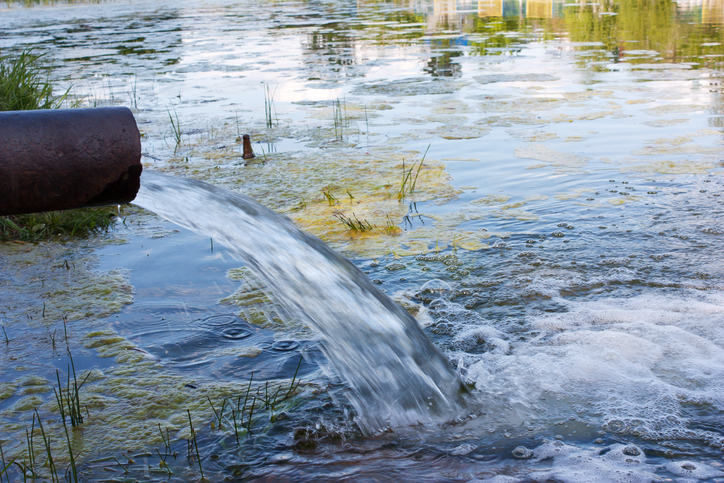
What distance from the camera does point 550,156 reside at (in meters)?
4.63

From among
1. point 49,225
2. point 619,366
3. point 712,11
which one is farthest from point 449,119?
point 712,11

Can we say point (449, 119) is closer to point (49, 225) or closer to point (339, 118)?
point (339, 118)

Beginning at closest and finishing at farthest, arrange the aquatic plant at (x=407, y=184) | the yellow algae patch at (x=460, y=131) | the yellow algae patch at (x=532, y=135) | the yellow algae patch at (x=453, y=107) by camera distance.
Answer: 1. the aquatic plant at (x=407, y=184)
2. the yellow algae patch at (x=532, y=135)
3. the yellow algae patch at (x=460, y=131)
4. the yellow algae patch at (x=453, y=107)

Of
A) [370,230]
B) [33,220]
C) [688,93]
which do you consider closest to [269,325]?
[370,230]

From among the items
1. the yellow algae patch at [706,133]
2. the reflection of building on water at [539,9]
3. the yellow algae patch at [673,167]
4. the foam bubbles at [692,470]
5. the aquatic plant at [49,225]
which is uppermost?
the reflection of building on water at [539,9]

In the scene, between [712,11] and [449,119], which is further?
[712,11]

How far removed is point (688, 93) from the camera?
20.6 feet

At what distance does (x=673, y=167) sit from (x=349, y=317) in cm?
A: 298

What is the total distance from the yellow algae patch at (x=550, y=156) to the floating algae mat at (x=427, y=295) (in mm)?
26

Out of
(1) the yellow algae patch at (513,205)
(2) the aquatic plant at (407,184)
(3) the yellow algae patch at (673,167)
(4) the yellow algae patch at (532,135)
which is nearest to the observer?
(1) the yellow algae patch at (513,205)

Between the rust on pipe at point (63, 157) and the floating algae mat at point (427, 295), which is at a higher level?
the rust on pipe at point (63, 157)

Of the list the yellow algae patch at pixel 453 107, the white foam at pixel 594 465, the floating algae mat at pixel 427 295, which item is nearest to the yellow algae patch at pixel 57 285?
the floating algae mat at pixel 427 295

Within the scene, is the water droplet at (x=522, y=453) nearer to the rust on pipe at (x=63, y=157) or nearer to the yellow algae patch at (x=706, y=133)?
the rust on pipe at (x=63, y=157)

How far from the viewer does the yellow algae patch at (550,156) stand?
446 cm
